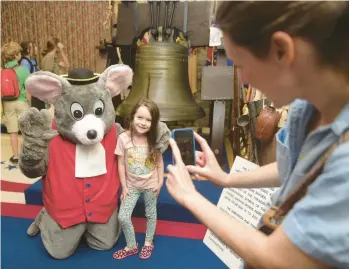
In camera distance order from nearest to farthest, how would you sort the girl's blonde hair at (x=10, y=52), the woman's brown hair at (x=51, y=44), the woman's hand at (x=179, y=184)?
the woman's hand at (x=179, y=184)
the girl's blonde hair at (x=10, y=52)
the woman's brown hair at (x=51, y=44)

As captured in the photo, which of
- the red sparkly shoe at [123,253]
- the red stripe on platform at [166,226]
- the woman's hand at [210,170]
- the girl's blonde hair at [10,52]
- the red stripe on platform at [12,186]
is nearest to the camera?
the woman's hand at [210,170]

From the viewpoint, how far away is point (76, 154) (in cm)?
174

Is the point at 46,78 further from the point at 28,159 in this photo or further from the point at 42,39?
the point at 42,39

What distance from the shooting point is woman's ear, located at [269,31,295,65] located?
0.51 metres

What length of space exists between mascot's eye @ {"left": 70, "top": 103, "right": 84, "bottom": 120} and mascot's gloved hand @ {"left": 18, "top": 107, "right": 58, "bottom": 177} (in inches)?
4.5

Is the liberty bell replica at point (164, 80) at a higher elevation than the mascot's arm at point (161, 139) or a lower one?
higher

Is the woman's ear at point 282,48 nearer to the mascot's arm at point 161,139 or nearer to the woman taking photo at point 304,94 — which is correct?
the woman taking photo at point 304,94

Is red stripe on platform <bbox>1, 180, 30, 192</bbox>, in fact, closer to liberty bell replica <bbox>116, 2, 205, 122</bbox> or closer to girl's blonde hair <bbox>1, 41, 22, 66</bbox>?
liberty bell replica <bbox>116, 2, 205, 122</bbox>

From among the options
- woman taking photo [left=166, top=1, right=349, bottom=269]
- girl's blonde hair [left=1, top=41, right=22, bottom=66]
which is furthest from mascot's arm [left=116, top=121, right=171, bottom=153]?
girl's blonde hair [left=1, top=41, right=22, bottom=66]

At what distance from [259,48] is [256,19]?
5 cm

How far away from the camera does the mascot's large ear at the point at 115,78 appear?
175cm

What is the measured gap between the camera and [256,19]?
51cm

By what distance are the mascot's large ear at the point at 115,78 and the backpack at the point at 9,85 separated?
5.85 ft

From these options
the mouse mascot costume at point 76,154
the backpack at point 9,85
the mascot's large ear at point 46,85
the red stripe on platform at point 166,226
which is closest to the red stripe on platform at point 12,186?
the red stripe on platform at point 166,226
